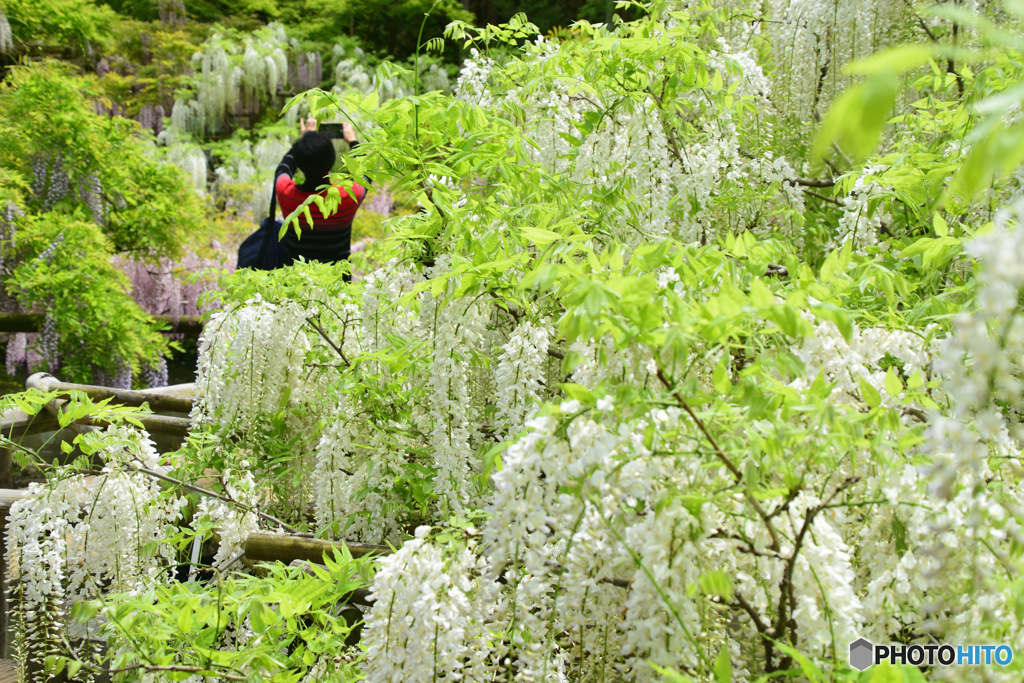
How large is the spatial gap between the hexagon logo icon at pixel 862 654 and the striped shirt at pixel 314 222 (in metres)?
3.70

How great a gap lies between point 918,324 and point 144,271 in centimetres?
776

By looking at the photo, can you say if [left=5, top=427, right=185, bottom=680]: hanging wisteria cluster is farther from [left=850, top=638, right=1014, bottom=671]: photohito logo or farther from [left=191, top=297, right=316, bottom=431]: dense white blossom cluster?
[left=850, top=638, right=1014, bottom=671]: photohito logo

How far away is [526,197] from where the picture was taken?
2.25 metres

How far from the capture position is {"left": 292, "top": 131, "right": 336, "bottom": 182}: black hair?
441 cm

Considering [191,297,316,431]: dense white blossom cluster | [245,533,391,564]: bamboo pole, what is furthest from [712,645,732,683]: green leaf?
[191,297,316,431]: dense white blossom cluster

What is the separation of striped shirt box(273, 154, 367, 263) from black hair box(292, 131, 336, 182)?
0.07 meters

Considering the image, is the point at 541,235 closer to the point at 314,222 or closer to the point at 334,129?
the point at 314,222

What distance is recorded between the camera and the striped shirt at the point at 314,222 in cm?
444

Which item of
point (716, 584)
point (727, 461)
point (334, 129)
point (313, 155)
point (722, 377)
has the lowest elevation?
point (716, 584)

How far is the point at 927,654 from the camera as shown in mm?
1267

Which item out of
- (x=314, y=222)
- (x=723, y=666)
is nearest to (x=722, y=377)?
(x=723, y=666)

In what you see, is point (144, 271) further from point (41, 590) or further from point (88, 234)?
point (41, 590)

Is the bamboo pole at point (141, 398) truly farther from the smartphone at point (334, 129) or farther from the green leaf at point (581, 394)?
the green leaf at point (581, 394)

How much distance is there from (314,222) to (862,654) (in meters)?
4.02
